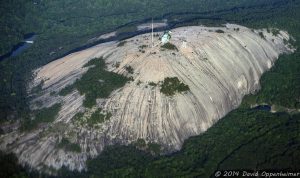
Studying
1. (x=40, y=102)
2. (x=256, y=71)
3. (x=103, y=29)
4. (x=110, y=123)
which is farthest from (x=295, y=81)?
(x=103, y=29)

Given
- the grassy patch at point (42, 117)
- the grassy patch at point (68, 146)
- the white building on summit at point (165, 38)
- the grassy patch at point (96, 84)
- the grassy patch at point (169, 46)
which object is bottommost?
the grassy patch at point (68, 146)

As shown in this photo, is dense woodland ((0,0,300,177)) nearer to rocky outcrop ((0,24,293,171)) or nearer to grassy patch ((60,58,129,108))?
rocky outcrop ((0,24,293,171))

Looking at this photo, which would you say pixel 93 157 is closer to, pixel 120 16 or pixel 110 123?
pixel 110 123

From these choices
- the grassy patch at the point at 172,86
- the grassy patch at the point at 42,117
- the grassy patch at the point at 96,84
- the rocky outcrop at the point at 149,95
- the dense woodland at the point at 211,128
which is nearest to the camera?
the dense woodland at the point at 211,128

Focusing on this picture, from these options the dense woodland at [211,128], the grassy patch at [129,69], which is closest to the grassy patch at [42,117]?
the dense woodland at [211,128]

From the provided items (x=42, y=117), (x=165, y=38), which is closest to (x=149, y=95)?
(x=165, y=38)

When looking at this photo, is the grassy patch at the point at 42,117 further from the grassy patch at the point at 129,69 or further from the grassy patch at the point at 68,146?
A: the grassy patch at the point at 129,69
